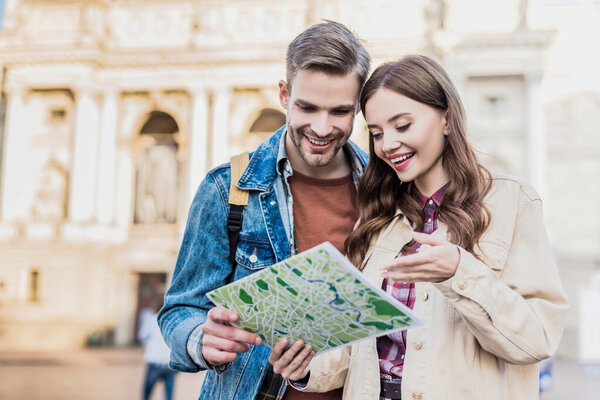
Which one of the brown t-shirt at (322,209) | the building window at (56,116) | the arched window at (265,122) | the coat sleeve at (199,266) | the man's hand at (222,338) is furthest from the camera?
the arched window at (265,122)

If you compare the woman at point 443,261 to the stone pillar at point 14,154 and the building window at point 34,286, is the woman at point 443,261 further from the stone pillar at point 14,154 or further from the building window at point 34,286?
the stone pillar at point 14,154

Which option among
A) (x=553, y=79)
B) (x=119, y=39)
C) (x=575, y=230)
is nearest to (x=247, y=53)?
(x=119, y=39)

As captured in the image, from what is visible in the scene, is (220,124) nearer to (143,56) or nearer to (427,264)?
(143,56)

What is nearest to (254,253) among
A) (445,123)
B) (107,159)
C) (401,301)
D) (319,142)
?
(319,142)

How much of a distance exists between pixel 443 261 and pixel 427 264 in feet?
0.18

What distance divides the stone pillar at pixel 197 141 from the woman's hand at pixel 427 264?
23.6 m

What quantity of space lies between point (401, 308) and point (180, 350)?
3.27ft

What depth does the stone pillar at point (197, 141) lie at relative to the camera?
25.4m

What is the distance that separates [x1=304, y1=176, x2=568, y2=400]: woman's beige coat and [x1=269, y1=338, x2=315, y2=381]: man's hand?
268 mm

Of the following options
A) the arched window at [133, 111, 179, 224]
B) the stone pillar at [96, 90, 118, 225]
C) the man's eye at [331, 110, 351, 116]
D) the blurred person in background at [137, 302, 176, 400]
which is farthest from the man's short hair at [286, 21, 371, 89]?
the arched window at [133, 111, 179, 224]

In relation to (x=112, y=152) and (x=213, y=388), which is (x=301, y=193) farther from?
(x=112, y=152)

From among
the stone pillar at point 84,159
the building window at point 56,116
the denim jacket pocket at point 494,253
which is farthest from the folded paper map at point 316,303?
the building window at point 56,116

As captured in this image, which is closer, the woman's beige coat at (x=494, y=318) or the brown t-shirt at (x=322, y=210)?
the woman's beige coat at (x=494, y=318)

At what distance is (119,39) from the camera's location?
26.6 m
